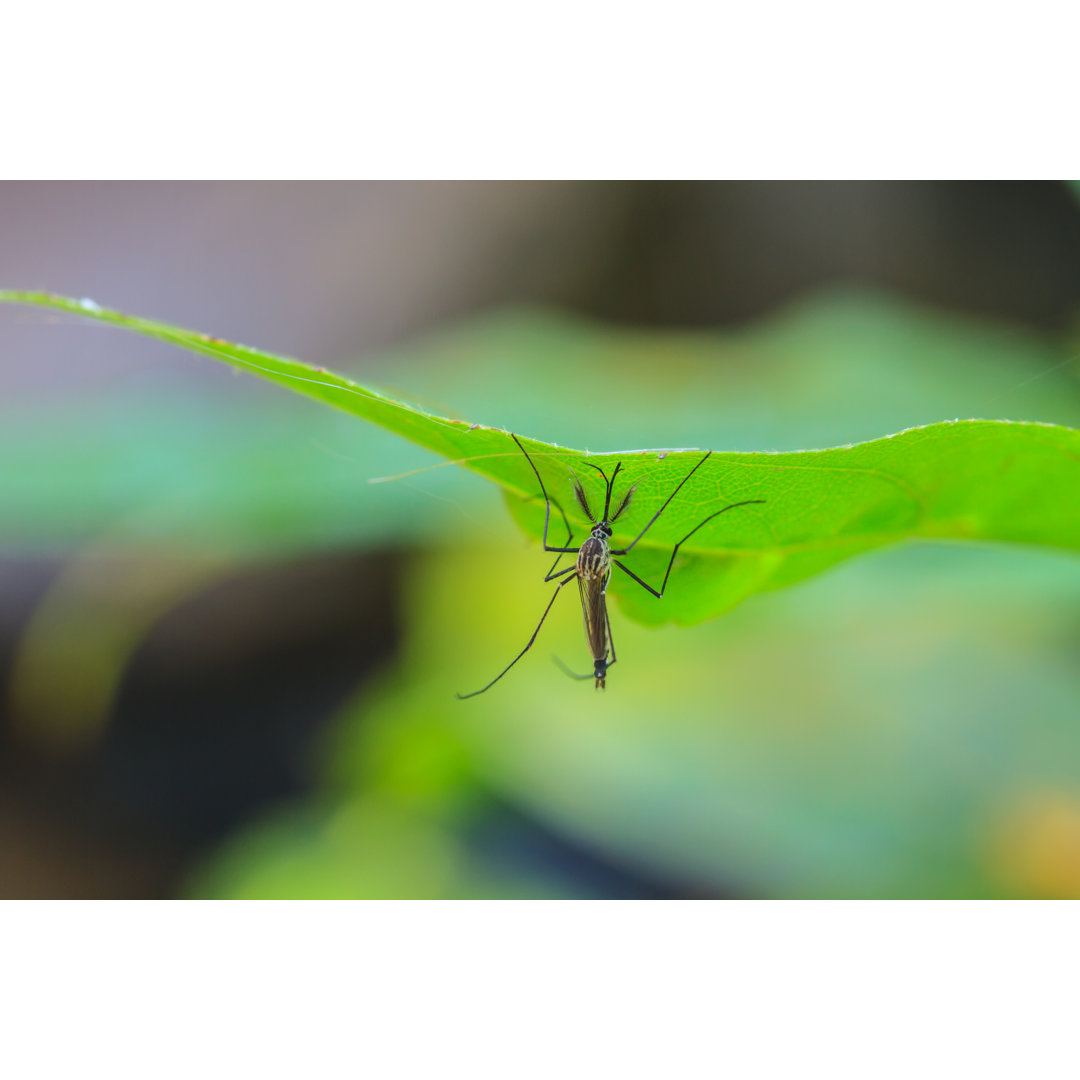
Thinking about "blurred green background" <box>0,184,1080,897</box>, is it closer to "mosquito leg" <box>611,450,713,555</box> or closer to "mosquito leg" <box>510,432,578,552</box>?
"mosquito leg" <box>510,432,578,552</box>

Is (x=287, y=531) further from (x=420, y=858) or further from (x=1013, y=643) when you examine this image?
(x=1013, y=643)

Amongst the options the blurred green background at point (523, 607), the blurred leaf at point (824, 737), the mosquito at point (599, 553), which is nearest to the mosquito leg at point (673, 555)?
the mosquito at point (599, 553)

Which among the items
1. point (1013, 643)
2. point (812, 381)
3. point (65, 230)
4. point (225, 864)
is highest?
point (65, 230)

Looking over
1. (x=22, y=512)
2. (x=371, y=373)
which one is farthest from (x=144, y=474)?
(x=371, y=373)

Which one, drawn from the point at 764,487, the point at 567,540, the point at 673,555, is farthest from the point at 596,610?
the point at 764,487

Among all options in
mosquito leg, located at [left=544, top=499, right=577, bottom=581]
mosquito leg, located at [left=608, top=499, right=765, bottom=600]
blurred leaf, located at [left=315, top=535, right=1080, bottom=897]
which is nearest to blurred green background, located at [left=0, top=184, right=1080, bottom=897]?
blurred leaf, located at [left=315, top=535, right=1080, bottom=897]
